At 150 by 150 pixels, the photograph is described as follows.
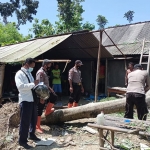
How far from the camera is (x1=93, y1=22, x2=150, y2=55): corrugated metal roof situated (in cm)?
1096

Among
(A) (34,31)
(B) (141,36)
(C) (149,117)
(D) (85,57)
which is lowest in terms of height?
(C) (149,117)

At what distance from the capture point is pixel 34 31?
25688mm

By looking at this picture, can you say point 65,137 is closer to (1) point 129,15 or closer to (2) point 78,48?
(2) point 78,48

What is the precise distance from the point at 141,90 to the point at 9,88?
7903mm

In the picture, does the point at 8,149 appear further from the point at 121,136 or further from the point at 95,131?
the point at 121,136

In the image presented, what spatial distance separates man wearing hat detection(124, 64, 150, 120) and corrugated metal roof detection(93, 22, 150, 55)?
516 cm

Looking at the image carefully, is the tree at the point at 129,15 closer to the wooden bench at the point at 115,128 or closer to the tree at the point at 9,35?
the tree at the point at 9,35

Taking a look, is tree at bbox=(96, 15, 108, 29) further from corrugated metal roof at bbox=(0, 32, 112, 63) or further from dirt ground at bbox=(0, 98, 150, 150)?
dirt ground at bbox=(0, 98, 150, 150)

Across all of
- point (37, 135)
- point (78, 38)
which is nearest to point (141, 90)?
point (37, 135)

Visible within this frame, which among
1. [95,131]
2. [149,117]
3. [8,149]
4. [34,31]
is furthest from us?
[34,31]

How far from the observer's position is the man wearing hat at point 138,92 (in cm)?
502

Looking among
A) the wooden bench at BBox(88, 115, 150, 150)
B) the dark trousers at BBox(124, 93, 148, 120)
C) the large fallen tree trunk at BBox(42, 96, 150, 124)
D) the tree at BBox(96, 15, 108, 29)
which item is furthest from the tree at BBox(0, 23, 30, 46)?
the tree at BBox(96, 15, 108, 29)

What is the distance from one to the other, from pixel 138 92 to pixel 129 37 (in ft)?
27.0

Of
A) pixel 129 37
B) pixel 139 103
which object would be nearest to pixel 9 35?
pixel 129 37
